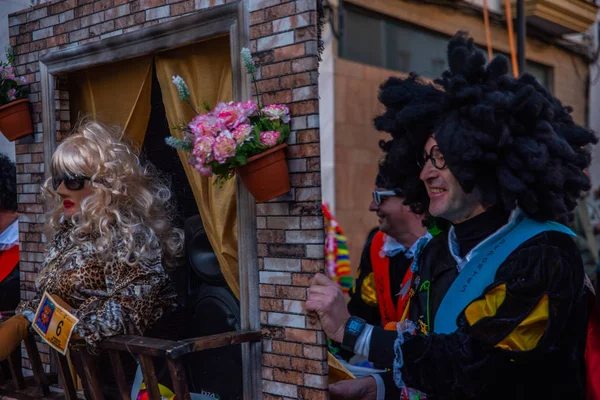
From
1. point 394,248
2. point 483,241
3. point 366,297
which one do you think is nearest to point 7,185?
point 366,297

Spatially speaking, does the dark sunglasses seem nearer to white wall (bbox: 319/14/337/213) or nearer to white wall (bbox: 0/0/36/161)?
white wall (bbox: 0/0/36/161)

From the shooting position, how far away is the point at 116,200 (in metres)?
3.65

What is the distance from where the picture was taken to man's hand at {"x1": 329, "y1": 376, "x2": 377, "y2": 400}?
10.6 ft

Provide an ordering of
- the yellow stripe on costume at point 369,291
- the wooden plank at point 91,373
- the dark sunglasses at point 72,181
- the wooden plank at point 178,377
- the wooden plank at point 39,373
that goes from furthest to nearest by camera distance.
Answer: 1. the yellow stripe on costume at point 369,291
2. the wooden plank at point 39,373
3. the dark sunglasses at point 72,181
4. the wooden plank at point 91,373
5. the wooden plank at point 178,377

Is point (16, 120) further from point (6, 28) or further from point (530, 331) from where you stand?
point (530, 331)

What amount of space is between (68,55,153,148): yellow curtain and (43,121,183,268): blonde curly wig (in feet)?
0.61

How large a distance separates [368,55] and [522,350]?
756 cm

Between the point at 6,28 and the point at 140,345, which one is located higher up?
the point at 6,28

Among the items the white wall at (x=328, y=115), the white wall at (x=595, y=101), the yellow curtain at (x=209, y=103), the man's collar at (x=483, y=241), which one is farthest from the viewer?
the white wall at (x=595, y=101)

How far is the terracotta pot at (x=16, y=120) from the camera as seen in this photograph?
169 inches

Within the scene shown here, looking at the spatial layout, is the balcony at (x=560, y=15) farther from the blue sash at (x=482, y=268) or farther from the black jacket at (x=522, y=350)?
the black jacket at (x=522, y=350)

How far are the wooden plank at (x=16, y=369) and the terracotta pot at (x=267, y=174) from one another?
1.99 m

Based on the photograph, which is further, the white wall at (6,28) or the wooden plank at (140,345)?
the white wall at (6,28)

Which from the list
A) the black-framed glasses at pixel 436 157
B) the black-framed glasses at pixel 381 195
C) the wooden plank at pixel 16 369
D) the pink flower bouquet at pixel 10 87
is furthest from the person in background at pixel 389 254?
the pink flower bouquet at pixel 10 87
